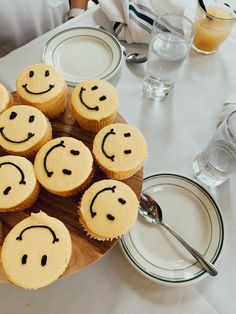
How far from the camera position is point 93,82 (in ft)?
2.29

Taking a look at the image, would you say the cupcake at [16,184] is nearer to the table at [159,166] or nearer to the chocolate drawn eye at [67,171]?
the chocolate drawn eye at [67,171]

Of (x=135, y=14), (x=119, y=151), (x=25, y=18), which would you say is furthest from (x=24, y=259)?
A: (x=25, y=18)

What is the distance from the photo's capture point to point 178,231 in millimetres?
636

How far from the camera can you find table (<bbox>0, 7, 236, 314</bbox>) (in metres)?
0.58

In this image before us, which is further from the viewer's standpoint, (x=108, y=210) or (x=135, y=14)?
(x=135, y=14)

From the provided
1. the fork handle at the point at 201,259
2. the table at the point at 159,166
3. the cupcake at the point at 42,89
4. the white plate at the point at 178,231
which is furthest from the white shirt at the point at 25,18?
the fork handle at the point at 201,259

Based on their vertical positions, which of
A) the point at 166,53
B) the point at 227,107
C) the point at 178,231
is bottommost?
the point at 178,231

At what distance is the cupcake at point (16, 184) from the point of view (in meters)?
0.57

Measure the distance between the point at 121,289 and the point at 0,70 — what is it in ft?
2.21

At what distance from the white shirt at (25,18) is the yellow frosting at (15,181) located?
26.9 inches

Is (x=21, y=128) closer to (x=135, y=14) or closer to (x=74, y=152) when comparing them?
(x=74, y=152)

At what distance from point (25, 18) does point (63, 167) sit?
2.48ft

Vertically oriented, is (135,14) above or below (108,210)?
above

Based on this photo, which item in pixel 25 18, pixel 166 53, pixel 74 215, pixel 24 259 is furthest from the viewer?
pixel 25 18
